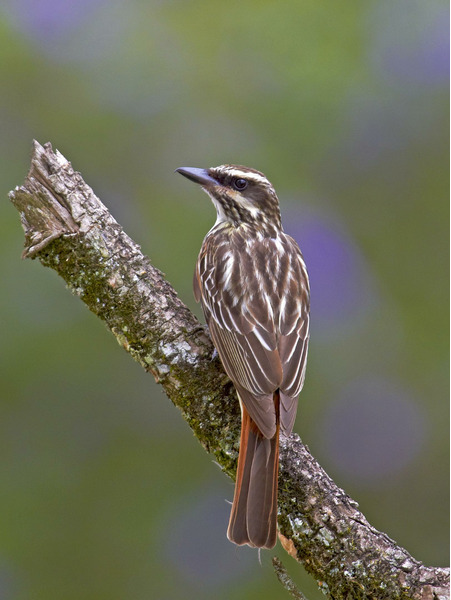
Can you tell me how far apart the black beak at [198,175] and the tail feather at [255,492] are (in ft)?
4.40

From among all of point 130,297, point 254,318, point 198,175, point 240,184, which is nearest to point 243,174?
point 240,184

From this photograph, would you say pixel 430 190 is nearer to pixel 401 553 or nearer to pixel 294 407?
pixel 294 407

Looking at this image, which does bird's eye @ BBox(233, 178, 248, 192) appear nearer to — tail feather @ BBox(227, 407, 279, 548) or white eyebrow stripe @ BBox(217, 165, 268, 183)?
white eyebrow stripe @ BBox(217, 165, 268, 183)

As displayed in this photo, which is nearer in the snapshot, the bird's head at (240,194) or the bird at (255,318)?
the bird at (255,318)

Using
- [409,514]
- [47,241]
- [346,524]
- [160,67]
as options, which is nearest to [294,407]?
[346,524]

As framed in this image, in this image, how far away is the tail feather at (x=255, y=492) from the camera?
10.3ft

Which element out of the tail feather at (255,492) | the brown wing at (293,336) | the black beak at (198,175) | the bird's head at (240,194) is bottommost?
the tail feather at (255,492)

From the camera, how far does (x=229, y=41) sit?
5.22 meters

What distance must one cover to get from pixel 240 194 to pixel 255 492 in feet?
5.31

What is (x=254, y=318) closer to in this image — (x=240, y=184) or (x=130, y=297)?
(x=130, y=297)

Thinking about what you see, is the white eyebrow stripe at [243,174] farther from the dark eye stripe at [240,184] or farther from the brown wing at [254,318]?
the brown wing at [254,318]

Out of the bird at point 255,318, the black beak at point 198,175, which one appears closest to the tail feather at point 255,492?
the bird at point 255,318

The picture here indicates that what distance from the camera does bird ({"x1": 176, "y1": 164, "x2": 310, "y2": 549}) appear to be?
10.5ft

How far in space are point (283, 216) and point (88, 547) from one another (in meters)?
1.88
